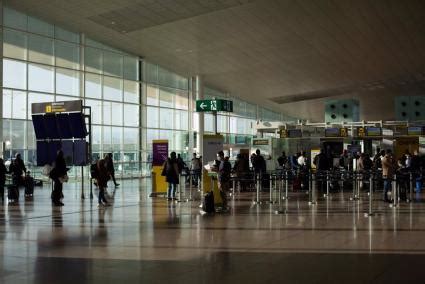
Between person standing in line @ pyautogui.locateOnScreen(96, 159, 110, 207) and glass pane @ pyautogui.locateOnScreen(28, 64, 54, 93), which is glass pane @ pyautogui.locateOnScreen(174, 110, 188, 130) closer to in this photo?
glass pane @ pyautogui.locateOnScreen(28, 64, 54, 93)

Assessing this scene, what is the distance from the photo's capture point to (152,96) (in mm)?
37125

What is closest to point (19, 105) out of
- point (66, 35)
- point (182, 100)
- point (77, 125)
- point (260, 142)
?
point (66, 35)

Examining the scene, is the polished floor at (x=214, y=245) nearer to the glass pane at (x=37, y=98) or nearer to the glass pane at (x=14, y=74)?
the glass pane at (x=14, y=74)

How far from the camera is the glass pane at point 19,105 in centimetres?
2669

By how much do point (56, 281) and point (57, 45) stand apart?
25.5 meters

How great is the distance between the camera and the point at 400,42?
106 ft

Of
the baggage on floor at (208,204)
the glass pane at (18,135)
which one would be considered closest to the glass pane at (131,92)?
the glass pane at (18,135)

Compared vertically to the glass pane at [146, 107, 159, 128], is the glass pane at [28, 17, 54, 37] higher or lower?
higher

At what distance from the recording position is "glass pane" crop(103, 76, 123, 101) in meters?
32.8

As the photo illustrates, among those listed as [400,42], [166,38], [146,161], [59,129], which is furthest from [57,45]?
[400,42]

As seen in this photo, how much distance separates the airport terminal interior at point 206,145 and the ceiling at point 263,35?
0.15 meters

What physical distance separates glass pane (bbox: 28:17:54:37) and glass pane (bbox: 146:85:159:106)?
9153 mm

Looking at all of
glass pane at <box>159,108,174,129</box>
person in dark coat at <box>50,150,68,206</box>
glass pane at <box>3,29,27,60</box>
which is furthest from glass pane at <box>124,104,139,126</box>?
person in dark coat at <box>50,150,68,206</box>

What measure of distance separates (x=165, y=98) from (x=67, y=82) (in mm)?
9610
